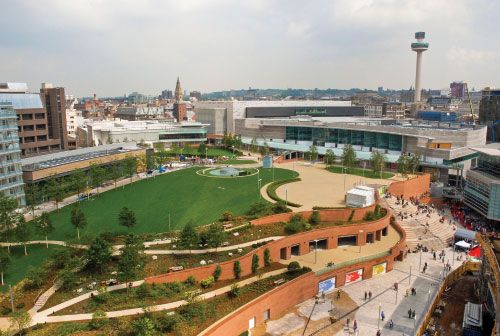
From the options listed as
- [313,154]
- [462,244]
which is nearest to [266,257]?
[462,244]

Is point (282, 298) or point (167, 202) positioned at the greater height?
point (167, 202)

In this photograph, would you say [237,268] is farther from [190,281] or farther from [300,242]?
[300,242]

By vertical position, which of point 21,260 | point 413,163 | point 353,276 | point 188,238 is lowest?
point 353,276

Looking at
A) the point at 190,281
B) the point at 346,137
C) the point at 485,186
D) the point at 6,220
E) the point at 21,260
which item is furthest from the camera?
the point at 346,137

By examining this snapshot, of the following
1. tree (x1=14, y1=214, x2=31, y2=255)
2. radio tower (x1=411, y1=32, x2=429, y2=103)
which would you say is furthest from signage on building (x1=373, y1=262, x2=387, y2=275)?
radio tower (x1=411, y1=32, x2=429, y2=103)

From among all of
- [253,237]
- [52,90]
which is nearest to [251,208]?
[253,237]

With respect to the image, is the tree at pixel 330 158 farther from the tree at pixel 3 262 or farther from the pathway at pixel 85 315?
the tree at pixel 3 262

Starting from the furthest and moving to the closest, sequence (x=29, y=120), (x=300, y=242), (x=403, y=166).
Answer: (x=29, y=120) < (x=403, y=166) < (x=300, y=242)

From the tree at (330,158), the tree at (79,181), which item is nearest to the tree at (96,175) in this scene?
the tree at (79,181)
